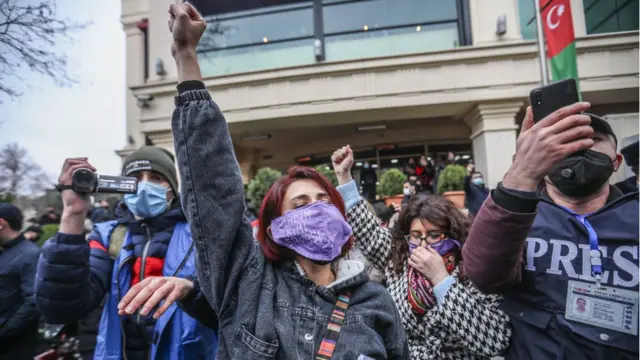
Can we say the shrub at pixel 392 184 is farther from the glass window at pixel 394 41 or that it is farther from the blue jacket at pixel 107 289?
the blue jacket at pixel 107 289

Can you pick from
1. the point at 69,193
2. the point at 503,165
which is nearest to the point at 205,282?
the point at 69,193

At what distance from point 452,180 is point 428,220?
3841mm

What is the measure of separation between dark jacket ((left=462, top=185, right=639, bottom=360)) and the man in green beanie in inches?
40.5

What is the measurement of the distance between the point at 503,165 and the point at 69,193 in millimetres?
8672

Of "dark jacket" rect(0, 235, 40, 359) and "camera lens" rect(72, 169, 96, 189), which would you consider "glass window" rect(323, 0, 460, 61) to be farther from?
"camera lens" rect(72, 169, 96, 189)

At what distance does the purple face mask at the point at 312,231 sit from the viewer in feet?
4.59

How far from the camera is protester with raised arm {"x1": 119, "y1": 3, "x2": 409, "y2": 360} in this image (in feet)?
3.77

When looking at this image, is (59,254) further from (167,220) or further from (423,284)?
(423,284)

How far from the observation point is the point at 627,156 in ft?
12.0

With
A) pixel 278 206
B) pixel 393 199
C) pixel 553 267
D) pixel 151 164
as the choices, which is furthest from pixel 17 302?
pixel 393 199

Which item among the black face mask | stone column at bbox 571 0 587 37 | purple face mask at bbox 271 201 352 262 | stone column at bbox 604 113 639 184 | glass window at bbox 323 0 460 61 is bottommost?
purple face mask at bbox 271 201 352 262

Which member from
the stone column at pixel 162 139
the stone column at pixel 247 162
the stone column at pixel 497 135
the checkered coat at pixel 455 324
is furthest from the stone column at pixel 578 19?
the stone column at pixel 162 139

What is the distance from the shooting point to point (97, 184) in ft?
5.11

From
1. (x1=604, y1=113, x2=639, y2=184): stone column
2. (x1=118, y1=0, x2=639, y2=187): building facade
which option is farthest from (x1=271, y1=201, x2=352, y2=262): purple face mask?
(x1=118, y1=0, x2=639, y2=187): building facade
